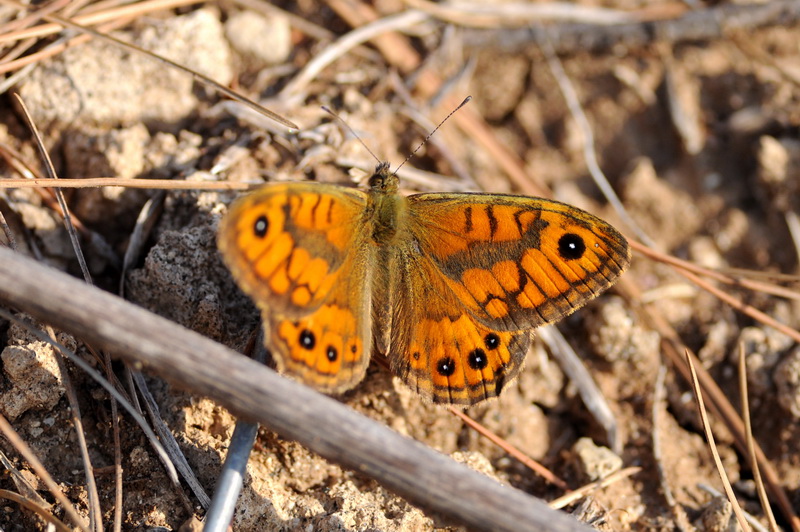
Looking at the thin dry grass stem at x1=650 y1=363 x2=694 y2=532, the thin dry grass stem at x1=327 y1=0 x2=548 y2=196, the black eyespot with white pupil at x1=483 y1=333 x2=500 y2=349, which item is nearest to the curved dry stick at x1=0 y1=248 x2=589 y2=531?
the black eyespot with white pupil at x1=483 y1=333 x2=500 y2=349

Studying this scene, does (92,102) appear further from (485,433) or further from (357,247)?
(485,433)

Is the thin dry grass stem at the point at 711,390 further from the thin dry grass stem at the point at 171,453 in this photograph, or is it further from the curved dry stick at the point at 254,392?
the thin dry grass stem at the point at 171,453

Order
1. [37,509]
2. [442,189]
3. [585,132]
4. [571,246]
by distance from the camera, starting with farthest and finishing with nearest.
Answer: [585,132] < [442,189] < [571,246] < [37,509]

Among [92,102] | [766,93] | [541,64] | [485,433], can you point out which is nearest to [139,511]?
[485,433]

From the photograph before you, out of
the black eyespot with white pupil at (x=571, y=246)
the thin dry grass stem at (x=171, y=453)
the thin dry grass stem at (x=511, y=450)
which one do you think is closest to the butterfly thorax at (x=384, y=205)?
the black eyespot with white pupil at (x=571, y=246)

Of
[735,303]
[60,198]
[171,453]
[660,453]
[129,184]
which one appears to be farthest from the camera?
[735,303]

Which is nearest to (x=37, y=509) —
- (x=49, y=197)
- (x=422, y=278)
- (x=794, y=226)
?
(x=49, y=197)

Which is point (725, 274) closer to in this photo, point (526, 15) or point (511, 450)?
point (511, 450)
